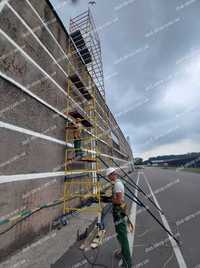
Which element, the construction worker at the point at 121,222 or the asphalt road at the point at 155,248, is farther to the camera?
the asphalt road at the point at 155,248

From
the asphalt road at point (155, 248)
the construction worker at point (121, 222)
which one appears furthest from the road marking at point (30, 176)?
the construction worker at point (121, 222)

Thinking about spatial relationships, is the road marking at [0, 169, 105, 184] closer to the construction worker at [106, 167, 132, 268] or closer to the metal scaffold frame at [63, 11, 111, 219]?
the metal scaffold frame at [63, 11, 111, 219]

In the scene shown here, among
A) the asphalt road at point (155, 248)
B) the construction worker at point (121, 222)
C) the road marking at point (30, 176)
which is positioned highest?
the road marking at point (30, 176)

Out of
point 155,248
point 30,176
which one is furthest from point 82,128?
point 155,248

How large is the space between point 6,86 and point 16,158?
148 centimetres

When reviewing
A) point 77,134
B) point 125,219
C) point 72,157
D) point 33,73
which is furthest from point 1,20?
point 125,219

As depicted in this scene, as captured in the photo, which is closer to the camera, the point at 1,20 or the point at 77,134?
the point at 1,20

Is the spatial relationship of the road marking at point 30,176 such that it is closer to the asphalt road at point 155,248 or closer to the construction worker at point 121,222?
the asphalt road at point 155,248

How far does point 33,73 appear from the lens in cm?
398

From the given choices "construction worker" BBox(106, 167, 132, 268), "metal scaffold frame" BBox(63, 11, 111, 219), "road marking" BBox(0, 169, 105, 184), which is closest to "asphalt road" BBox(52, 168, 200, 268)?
"construction worker" BBox(106, 167, 132, 268)

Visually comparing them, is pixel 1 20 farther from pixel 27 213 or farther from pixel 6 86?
pixel 27 213

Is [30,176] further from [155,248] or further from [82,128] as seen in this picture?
[155,248]

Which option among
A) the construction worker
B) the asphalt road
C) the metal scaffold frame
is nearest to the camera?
the construction worker

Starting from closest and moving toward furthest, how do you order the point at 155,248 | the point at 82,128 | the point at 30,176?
1. the point at 155,248
2. the point at 30,176
3. the point at 82,128
